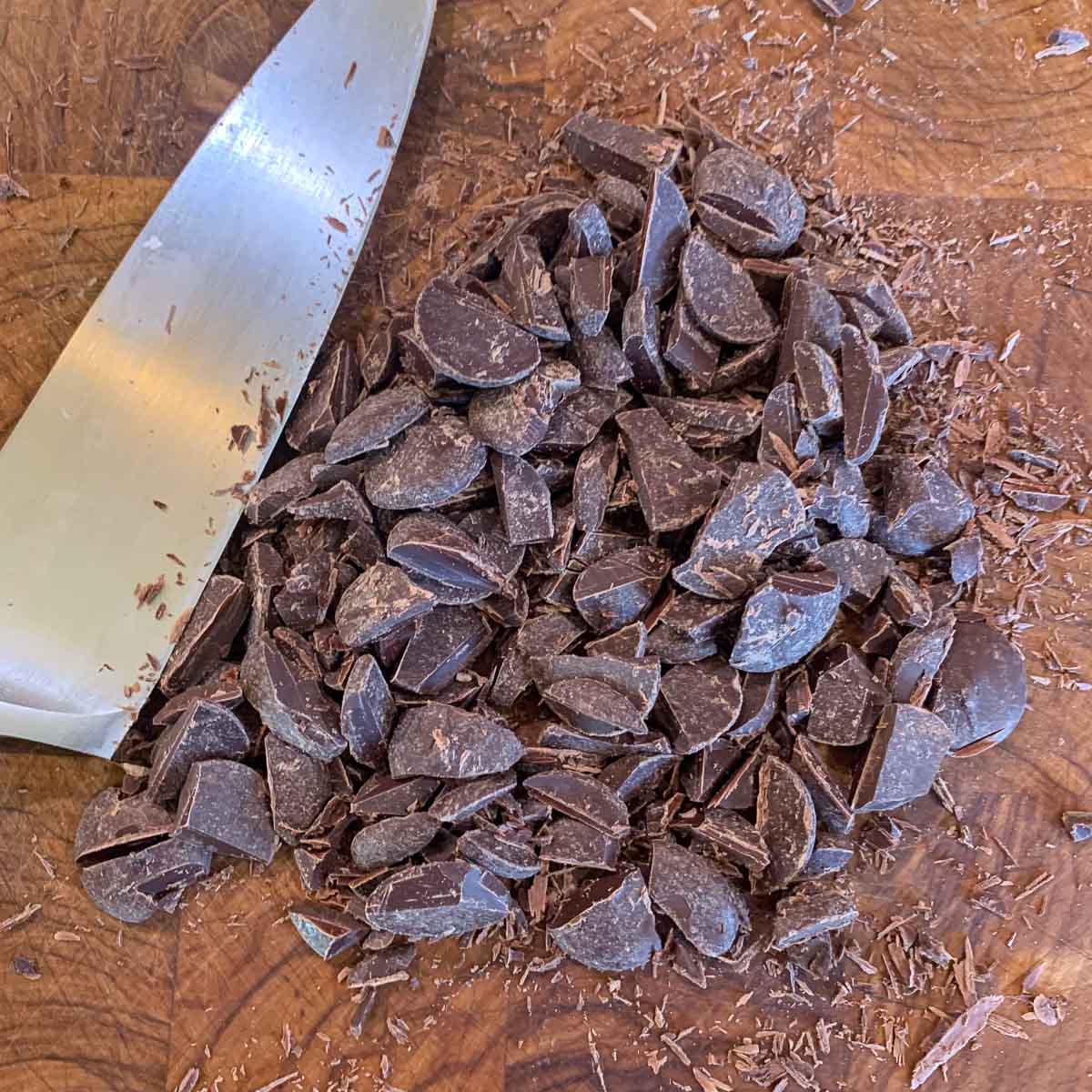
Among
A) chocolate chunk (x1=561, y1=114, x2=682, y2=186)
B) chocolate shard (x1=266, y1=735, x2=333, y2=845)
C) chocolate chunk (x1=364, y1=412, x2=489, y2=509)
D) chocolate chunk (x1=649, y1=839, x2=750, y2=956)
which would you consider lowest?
chocolate chunk (x1=649, y1=839, x2=750, y2=956)

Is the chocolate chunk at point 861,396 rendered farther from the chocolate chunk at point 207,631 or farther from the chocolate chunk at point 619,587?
the chocolate chunk at point 207,631

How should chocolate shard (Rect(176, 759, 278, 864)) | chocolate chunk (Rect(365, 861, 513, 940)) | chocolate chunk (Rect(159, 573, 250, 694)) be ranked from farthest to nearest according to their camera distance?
chocolate chunk (Rect(159, 573, 250, 694)) → chocolate shard (Rect(176, 759, 278, 864)) → chocolate chunk (Rect(365, 861, 513, 940))

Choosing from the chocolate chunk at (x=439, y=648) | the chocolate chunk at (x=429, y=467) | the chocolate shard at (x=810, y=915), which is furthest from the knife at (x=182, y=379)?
the chocolate shard at (x=810, y=915)

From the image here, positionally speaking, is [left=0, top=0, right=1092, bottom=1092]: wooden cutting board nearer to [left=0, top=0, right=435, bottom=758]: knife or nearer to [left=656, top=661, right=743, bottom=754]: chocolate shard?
[left=0, top=0, right=435, bottom=758]: knife

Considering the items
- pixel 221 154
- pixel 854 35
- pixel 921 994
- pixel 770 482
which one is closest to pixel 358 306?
pixel 221 154

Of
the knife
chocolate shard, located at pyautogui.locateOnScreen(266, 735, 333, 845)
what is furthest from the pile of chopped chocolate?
the knife

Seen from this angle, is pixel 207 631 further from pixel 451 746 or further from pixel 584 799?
pixel 584 799

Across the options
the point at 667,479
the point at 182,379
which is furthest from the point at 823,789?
the point at 182,379
